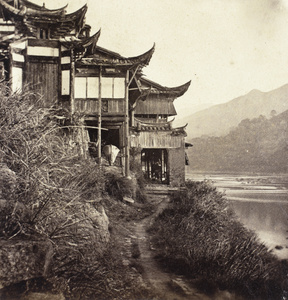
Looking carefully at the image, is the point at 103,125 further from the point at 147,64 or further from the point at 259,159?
the point at 259,159

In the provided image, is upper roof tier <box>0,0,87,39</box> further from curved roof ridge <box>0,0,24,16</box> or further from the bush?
the bush

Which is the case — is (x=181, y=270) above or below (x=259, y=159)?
below

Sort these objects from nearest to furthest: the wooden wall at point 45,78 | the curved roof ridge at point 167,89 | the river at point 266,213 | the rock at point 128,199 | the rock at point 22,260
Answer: the rock at point 22,260 → the wooden wall at point 45,78 → the rock at point 128,199 → the river at point 266,213 → the curved roof ridge at point 167,89

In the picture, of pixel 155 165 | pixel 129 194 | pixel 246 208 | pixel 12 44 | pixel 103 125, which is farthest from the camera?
pixel 155 165

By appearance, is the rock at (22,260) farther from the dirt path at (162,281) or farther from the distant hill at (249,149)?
the distant hill at (249,149)

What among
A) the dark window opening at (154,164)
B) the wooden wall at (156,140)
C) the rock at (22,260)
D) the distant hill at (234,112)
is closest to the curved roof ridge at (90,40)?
the wooden wall at (156,140)

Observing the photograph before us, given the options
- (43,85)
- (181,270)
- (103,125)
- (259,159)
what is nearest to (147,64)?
(103,125)

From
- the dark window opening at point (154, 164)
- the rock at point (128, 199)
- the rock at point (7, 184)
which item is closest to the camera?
the rock at point (7, 184)
